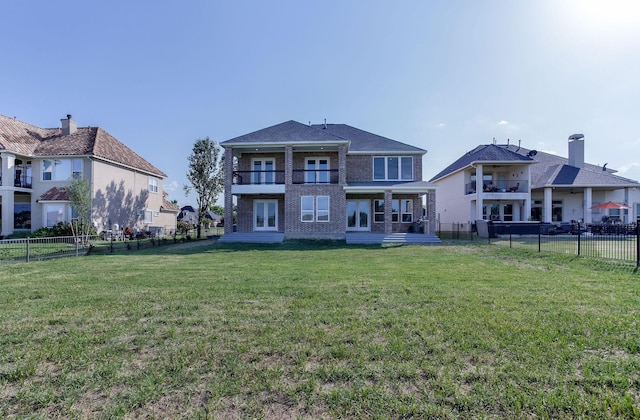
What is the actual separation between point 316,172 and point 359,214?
4473 mm

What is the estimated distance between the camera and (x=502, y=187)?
28141 mm

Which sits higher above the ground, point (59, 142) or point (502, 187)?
point (59, 142)

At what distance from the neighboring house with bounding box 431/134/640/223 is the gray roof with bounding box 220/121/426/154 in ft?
27.1

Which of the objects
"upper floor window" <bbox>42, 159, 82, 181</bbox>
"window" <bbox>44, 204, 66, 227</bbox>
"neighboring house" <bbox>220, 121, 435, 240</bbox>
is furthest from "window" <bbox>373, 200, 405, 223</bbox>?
"window" <bbox>44, 204, 66, 227</bbox>

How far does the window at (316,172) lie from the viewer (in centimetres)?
2119

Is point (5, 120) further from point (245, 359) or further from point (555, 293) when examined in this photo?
point (555, 293)

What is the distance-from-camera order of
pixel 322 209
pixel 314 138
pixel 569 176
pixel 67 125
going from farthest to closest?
1. pixel 569 176
2. pixel 67 125
3. pixel 322 209
4. pixel 314 138

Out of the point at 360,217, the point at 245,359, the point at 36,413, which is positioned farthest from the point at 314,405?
the point at 360,217

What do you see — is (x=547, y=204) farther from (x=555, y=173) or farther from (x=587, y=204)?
(x=555, y=173)

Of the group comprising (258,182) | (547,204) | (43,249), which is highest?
(258,182)

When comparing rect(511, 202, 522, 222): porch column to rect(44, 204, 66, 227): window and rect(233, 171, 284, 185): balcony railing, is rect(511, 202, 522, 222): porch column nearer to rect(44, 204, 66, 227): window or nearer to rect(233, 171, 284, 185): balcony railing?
rect(233, 171, 284, 185): balcony railing

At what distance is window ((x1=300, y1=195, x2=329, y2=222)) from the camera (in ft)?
67.0

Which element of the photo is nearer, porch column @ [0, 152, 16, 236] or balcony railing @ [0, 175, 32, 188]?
porch column @ [0, 152, 16, 236]

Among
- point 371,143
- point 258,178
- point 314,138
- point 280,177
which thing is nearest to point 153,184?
point 258,178
